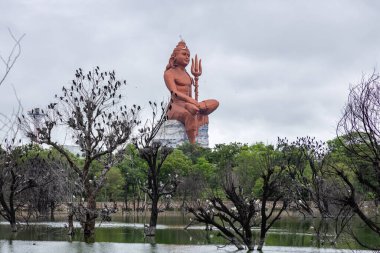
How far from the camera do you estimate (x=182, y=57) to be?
10862cm

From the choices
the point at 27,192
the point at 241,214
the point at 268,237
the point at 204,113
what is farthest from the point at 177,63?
the point at 241,214

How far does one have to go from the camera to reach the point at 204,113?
112 metres

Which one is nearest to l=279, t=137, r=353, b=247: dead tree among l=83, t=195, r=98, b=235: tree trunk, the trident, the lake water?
the lake water

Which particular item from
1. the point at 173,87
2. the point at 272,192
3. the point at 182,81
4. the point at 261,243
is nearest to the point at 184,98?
the point at 173,87

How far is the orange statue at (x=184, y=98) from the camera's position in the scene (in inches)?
4269

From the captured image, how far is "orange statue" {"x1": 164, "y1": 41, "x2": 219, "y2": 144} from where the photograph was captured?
10844 centimetres

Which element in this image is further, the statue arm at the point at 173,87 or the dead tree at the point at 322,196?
the statue arm at the point at 173,87

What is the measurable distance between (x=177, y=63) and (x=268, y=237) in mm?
79015

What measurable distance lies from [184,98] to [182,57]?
6700 mm

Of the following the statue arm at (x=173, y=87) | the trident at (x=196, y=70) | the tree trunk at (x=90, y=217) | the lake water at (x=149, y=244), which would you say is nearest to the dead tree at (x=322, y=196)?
the lake water at (x=149, y=244)

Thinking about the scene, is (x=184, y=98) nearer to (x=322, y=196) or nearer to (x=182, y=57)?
(x=182, y=57)

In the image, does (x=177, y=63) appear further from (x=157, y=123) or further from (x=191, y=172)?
(x=157, y=123)

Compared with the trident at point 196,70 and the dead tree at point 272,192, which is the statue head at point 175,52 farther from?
the dead tree at point 272,192

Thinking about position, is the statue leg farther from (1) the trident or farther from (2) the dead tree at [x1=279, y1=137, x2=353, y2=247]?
(2) the dead tree at [x1=279, y1=137, x2=353, y2=247]
